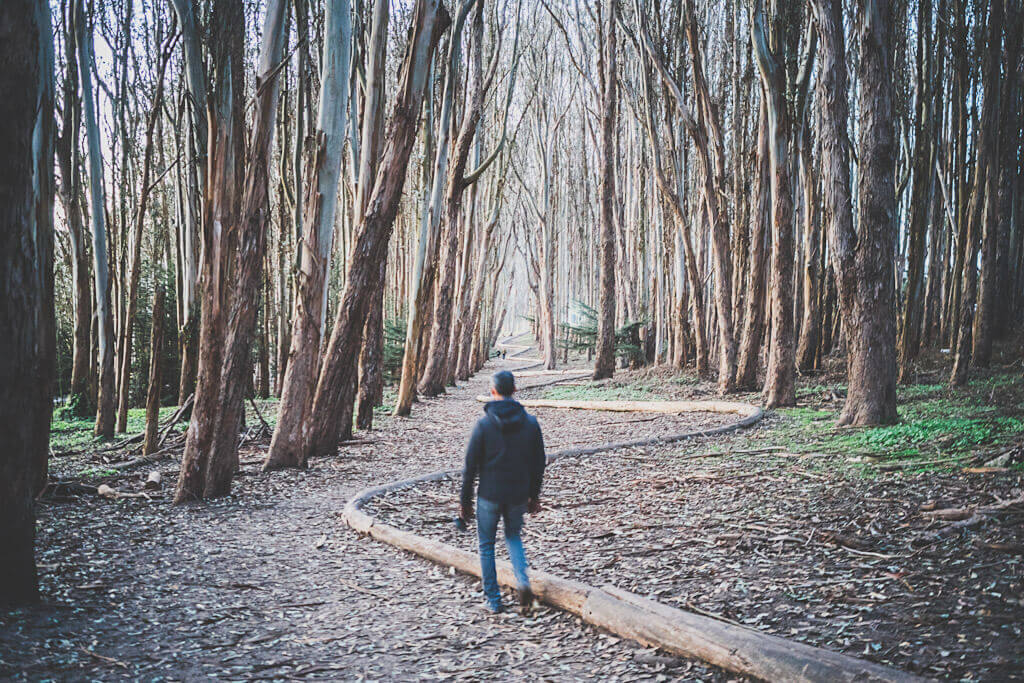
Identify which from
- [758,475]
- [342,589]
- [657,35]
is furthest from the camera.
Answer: [657,35]

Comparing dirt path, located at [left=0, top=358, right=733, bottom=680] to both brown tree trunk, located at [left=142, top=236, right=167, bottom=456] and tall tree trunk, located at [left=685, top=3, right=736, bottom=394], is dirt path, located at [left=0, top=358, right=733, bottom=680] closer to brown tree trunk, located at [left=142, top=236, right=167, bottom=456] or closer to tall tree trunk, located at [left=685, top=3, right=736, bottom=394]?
brown tree trunk, located at [left=142, top=236, right=167, bottom=456]

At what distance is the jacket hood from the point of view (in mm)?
3988

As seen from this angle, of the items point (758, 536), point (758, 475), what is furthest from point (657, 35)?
point (758, 536)

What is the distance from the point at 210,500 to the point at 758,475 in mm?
5285

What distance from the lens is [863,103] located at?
768 cm

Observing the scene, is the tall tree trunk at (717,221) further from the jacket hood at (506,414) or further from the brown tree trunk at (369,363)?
the jacket hood at (506,414)

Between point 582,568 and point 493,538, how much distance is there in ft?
2.72

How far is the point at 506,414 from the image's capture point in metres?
4.01

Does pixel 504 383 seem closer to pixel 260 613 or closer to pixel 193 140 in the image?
pixel 260 613

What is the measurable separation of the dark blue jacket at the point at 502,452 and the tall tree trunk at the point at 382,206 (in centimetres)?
497

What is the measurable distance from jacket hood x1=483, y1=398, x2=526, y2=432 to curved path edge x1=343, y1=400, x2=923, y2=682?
3.20 feet

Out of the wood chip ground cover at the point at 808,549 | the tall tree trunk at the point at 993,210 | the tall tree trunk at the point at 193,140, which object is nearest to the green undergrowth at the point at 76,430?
the tall tree trunk at the point at 193,140

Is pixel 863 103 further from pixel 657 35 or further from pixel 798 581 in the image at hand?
pixel 657 35

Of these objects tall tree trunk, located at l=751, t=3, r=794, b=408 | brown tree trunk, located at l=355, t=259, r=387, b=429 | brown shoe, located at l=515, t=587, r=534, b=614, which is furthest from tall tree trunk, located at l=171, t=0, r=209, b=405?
tall tree trunk, located at l=751, t=3, r=794, b=408
